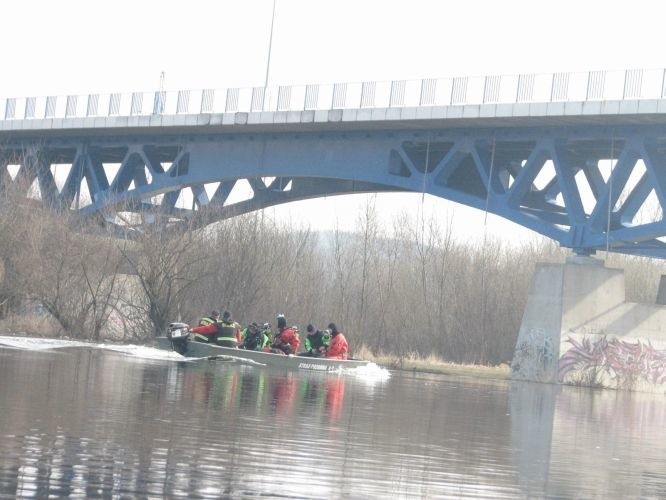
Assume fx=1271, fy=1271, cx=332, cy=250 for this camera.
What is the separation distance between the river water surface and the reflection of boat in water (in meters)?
7.60

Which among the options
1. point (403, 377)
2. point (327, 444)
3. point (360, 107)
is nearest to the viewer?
point (327, 444)

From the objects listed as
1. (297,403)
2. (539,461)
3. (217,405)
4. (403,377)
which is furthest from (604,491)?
(403,377)

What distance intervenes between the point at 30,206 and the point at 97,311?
586 centimetres

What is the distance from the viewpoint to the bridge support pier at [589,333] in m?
45.7

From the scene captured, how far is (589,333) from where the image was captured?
150 ft

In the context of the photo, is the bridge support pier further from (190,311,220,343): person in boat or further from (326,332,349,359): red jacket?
(190,311,220,343): person in boat

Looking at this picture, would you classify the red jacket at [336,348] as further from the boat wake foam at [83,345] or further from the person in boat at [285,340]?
the boat wake foam at [83,345]

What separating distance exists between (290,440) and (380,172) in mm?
33303

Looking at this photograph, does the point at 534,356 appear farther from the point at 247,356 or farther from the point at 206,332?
the point at 206,332

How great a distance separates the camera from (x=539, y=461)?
1848 centimetres

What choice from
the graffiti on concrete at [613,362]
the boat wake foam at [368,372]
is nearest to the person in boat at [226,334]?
the boat wake foam at [368,372]

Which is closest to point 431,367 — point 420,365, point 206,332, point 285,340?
point 420,365

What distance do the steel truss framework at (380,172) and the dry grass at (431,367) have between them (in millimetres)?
7274

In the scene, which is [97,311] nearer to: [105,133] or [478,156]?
[105,133]
